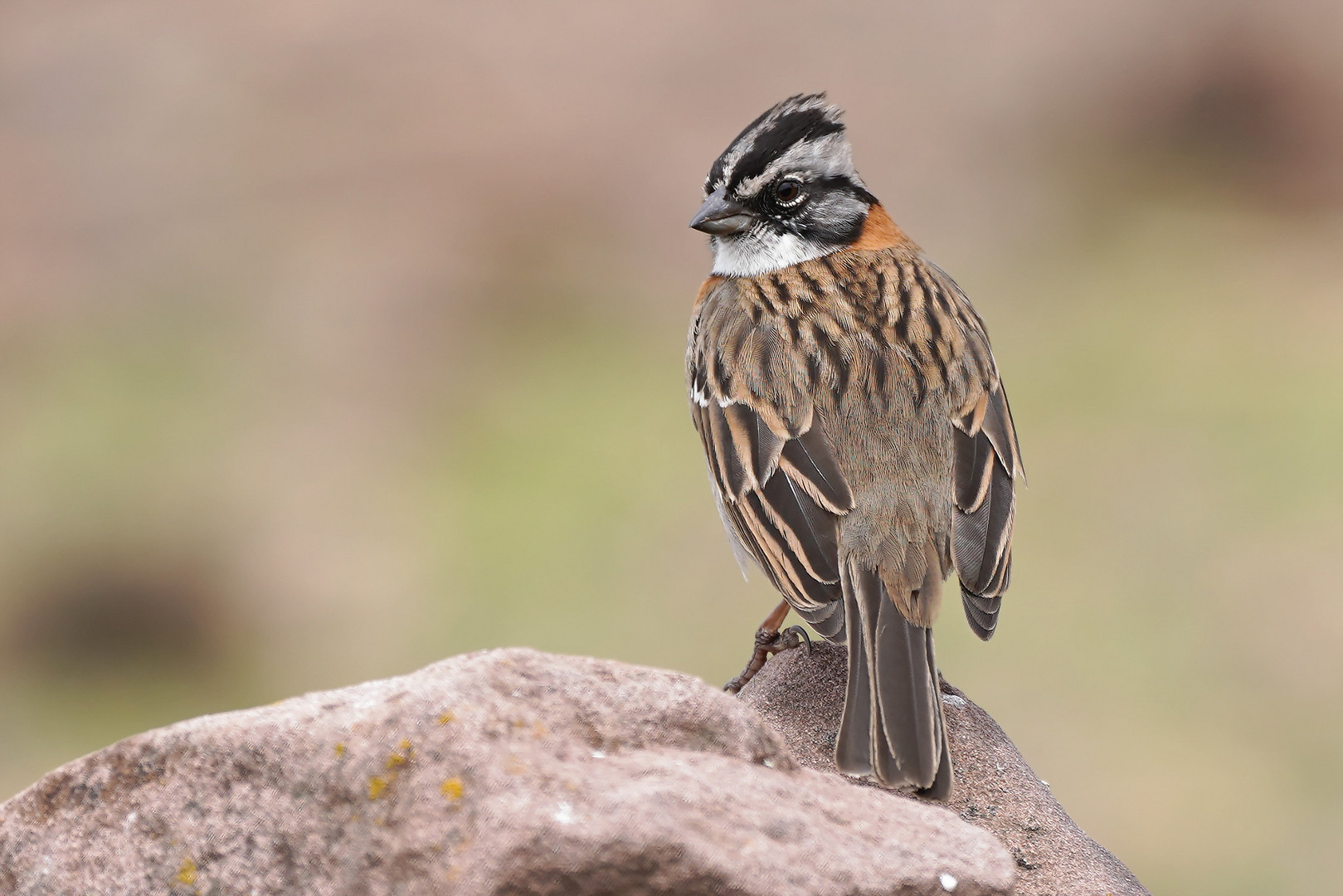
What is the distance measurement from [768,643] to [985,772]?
1210mm

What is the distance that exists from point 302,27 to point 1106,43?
1334 cm

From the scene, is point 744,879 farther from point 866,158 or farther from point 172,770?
point 866,158

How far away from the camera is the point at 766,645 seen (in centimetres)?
570

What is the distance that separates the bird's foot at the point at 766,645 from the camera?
5602mm

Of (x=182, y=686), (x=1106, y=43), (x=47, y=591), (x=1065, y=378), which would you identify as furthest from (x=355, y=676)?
(x=1106, y=43)

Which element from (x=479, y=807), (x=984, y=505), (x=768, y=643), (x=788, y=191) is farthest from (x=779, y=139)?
(x=479, y=807)

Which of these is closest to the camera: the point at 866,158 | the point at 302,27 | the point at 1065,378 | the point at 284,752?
the point at 284,752

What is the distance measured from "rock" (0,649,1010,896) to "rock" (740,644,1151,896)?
30.1 inches

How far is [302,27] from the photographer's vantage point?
952 inches

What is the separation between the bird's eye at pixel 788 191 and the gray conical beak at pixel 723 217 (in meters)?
0.15

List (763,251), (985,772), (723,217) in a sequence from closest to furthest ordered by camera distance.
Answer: (985,772)
(723,217)
(763,251)

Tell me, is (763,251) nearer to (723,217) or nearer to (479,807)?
(723,217)

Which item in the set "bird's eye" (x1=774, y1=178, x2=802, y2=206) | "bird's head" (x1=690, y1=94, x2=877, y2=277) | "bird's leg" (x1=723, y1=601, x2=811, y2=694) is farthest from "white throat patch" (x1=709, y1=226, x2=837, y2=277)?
"bird's leg" (x1=723, y1=601, x2=811, y2=694)

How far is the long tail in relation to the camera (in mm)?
4266
